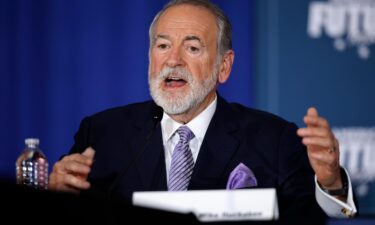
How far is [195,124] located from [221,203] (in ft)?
3.02

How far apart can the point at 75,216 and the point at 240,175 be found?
1.15 meters

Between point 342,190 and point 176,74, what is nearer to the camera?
point 342,190

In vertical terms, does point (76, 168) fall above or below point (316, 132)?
below

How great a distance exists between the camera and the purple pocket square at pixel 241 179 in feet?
6.62

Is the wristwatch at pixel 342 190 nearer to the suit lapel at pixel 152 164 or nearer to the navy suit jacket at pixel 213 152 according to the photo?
the navy suit jacket at pixel 213 152

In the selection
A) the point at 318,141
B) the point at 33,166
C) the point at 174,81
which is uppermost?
the point at 174,81

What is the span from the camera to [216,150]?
2.26 m

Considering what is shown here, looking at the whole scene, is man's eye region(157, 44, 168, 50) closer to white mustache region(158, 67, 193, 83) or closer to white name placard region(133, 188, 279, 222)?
white mustache region(158, 67, 193, 83)

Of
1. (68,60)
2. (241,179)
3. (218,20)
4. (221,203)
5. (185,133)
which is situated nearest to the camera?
(221,203)

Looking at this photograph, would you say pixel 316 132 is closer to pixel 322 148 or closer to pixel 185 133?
pixel 322 148

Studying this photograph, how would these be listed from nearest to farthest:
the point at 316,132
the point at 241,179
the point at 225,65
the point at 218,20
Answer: the point at 316,132
the point at 241,179
the point at 218,20
the point at 225,65

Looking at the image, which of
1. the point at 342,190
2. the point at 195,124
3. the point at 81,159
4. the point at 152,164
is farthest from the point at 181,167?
the point at 342,190

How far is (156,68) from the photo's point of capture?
2.33 metres

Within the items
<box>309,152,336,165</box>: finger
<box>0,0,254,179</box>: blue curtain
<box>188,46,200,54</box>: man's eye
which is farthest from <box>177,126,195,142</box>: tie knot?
<box>0,0,254,179</box>: blue curtain
